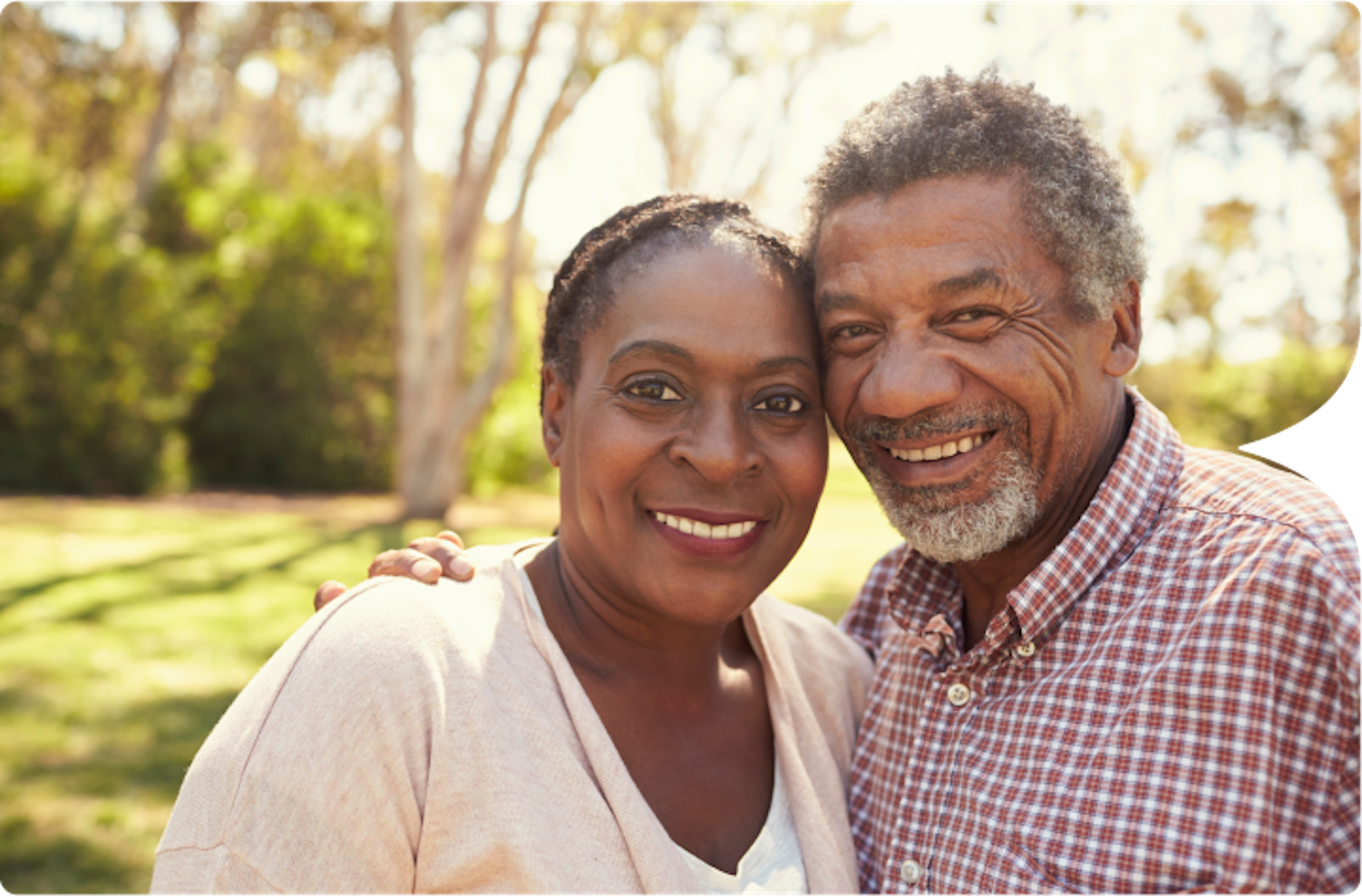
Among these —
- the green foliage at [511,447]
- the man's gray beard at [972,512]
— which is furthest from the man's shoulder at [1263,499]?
the green foliage at [511,447]

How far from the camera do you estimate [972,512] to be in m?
2.59

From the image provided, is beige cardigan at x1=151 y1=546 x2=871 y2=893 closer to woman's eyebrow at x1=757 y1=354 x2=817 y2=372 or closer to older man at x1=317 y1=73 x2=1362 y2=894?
older man at x1=317 y1=73 x2=1362 y2=894

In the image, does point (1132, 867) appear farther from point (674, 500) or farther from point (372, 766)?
point (372, 766)

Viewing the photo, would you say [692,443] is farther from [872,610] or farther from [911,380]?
[872,610]

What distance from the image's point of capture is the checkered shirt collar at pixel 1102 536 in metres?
2.39

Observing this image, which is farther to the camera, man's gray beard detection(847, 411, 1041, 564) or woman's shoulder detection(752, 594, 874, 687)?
woman's shoulder detection(752, 594, 874, 687)

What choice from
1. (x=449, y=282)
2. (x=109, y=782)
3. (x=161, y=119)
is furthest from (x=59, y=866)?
(x=161, y=119)

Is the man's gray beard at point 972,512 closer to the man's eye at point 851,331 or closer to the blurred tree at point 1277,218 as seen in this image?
the man's eye at point 851,331

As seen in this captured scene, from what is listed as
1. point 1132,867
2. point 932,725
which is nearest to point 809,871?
point 932,725

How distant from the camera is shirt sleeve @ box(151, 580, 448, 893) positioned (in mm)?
1872

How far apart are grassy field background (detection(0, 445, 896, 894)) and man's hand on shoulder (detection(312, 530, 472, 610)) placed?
2435 millimetres

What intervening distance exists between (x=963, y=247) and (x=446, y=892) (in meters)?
1.82

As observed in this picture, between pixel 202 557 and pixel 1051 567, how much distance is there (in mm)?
8819

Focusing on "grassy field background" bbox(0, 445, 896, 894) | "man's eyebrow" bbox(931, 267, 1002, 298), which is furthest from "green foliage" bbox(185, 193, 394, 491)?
"man's eyebrow" bbox(931, 267, 1002, 298)
